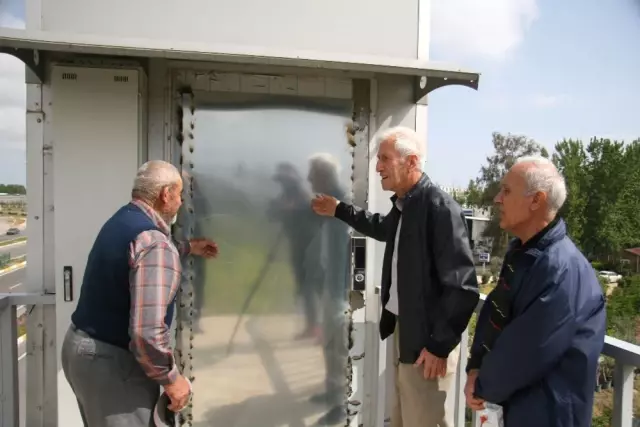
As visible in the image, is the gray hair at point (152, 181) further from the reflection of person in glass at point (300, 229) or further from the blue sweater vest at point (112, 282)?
the reflection of person in glass at point (300, 229)

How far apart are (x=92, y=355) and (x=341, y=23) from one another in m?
2.08

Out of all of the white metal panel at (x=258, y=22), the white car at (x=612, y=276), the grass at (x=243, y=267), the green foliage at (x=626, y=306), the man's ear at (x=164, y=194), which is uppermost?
the white metal panel at (x=258, y=22)

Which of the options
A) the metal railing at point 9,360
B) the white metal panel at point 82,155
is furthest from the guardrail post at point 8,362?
the white metal panel at point 82,155

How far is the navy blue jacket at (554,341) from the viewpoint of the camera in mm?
1324

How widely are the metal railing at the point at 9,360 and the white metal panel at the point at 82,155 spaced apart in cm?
19

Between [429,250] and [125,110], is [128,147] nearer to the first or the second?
[125,110]

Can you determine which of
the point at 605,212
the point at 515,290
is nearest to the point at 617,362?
Answer: the point at 515,290

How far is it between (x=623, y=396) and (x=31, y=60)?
→ 2.85 meters

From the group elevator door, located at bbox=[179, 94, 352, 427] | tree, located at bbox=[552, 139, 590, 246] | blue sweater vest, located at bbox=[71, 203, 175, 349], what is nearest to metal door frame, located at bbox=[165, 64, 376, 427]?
elevator door, located at bbox=[179, 94, 352, 427]

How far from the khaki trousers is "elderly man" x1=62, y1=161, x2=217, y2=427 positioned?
0.92 m

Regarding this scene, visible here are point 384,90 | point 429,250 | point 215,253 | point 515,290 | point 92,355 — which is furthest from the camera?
point 384,90

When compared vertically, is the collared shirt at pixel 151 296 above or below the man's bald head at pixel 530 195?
below

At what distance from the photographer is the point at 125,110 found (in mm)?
2490

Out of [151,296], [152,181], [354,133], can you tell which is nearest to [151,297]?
[151,296]
